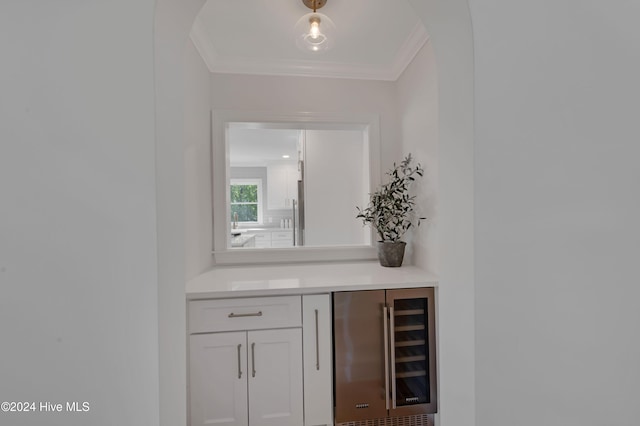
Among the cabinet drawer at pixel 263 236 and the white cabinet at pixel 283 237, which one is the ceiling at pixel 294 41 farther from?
the white cabinet at pixel 283 237

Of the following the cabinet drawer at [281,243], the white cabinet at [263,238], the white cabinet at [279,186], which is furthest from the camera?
the white cabinet at [279,186]

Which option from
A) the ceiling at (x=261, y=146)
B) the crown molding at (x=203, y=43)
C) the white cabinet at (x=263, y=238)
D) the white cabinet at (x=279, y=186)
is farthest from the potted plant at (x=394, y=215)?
the white cabinet at (x=279, y=186)

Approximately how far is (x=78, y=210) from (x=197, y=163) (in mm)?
1233

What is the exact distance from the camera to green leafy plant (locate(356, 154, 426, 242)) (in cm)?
197

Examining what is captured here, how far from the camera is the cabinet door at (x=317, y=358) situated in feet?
4.97

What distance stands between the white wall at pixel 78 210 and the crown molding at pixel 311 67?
1370 mm

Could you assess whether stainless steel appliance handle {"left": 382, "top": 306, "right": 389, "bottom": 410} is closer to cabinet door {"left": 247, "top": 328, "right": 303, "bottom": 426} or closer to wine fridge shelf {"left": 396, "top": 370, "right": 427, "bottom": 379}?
wine fridge shelf {"left": 396, "top": 370, "right": 427, "bottom": 379}

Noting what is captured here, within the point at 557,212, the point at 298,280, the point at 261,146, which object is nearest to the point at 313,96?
the point at 298,280

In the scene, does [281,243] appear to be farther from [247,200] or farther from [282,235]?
[247,200]

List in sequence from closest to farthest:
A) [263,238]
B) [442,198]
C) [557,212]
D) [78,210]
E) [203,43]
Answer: [78,210] < [557,212] < [442,198] < [203,43] < [263,238]

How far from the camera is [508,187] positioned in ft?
2.46

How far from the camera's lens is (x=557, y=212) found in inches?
30.4

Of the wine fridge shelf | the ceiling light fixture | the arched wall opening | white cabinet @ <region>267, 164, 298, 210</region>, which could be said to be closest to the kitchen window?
white cabinet @ <region>267, 164, 298, 210</region>

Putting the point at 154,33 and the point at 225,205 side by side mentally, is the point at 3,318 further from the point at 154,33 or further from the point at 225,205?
the point at 225,205
